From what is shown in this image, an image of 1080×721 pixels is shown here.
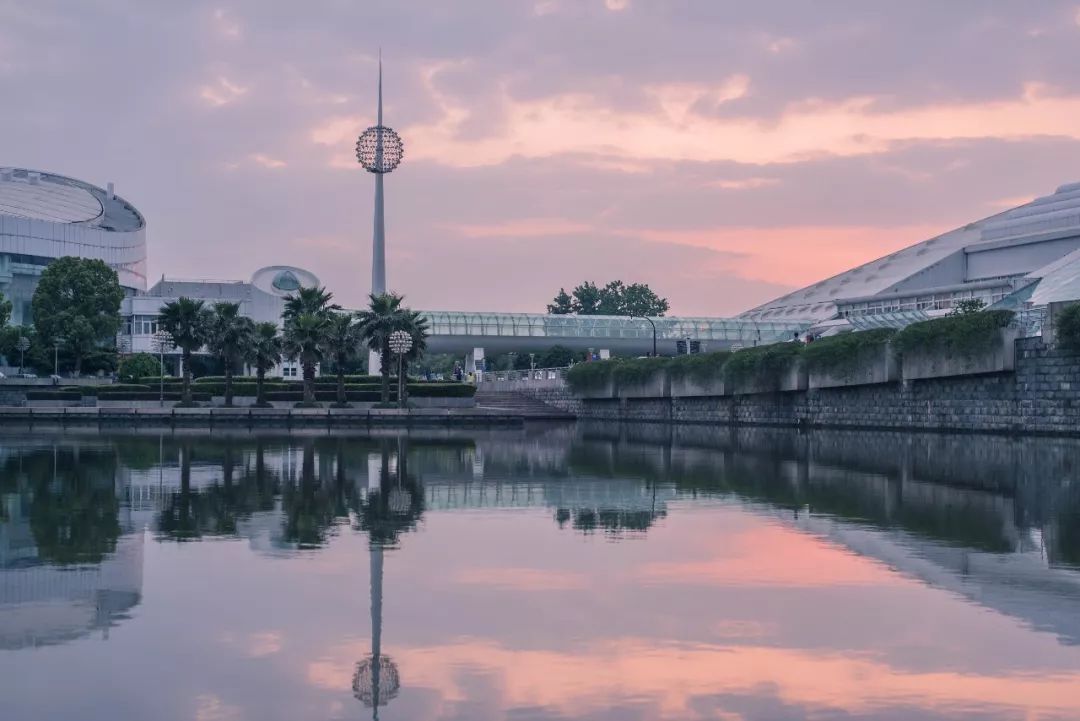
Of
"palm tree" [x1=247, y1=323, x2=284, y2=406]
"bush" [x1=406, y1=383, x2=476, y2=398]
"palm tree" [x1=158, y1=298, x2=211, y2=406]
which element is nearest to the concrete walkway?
"palm tree" [x1=247, y1=323, x2=284, y2=406]

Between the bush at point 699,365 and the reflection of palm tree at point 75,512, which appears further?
the bush at point 699,365

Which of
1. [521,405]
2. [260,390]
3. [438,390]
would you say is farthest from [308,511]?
[521,405]

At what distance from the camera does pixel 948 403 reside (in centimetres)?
5278

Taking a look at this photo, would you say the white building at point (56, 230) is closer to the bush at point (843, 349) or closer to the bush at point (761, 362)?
the bush at point (761, 362)

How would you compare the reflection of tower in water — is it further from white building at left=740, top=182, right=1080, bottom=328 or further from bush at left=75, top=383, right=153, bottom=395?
white building at left=740, top=182, right=1080, bottom=328

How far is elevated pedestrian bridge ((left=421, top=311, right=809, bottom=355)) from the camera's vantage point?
111250 mm

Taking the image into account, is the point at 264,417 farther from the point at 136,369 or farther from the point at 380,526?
the point at 380,526

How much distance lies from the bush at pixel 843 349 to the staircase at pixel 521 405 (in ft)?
79.9

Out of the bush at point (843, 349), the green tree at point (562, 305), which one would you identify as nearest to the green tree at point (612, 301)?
the green tree at point (562, 305)

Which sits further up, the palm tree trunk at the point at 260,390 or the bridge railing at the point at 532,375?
the bridge railing at the point at 532,375

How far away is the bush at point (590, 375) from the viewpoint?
273 feet

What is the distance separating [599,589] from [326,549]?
4648mm

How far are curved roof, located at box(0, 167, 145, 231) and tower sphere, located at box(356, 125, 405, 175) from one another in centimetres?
4695

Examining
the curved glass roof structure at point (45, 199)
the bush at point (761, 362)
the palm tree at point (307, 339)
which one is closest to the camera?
the bush at point (761, 362)
